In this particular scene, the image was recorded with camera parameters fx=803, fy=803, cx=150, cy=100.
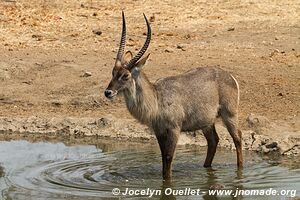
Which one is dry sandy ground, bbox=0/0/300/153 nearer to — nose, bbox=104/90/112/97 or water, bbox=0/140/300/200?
water, bbox=0/140/300/200

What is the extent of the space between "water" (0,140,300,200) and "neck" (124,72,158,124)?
2.23 ft

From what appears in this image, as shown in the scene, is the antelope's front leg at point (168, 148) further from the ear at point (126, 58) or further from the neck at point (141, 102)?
the ear at point (126, 58)

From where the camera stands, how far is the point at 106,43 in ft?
52.6

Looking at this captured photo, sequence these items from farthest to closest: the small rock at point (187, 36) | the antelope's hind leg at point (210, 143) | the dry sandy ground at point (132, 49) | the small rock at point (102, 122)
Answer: the small rock at point (187, 36) → the dry sandy ground at point (132, 49) → the small rock at point (102, 122) → the antelope's hind leg at point (210, 143)

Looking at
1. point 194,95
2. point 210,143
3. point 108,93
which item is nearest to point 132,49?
point 210,143

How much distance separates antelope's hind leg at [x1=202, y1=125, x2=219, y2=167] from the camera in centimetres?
952

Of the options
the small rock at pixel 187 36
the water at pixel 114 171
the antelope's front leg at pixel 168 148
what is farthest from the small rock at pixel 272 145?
the small rock at pixel 187 36

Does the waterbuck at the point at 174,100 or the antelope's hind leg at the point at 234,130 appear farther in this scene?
the antelope's hind leg at the point at 234,130

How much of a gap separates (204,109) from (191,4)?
986 cm

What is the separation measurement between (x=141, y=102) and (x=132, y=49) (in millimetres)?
6518

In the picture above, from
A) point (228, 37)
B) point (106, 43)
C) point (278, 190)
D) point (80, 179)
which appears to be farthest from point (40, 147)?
point (228, 37)

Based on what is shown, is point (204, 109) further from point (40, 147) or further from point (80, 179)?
Result: point (40, 147)

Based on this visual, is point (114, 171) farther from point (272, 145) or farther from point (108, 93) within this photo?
point (272, 145)

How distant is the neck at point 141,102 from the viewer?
8.90 m
